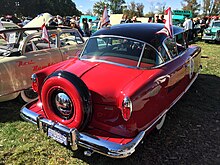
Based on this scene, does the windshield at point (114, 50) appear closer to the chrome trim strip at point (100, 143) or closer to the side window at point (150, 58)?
the side window at point (150, 58)

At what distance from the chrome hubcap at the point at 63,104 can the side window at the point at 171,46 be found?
1984 millimetres

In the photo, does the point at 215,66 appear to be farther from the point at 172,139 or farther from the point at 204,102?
the point at 172,139

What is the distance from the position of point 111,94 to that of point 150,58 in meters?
1.06

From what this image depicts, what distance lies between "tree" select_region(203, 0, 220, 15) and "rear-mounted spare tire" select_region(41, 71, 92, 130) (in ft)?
159

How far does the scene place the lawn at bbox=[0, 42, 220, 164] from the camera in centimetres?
308

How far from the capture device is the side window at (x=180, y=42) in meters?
4.53

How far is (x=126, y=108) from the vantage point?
2600mm

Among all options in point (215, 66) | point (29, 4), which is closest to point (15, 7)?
point (29, 4)

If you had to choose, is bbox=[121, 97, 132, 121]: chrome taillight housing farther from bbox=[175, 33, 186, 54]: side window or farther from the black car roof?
bbox=[175, 33, 186, 54]: side window

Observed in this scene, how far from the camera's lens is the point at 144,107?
9.19ft

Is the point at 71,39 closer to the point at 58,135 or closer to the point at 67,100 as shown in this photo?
the point at 67,100

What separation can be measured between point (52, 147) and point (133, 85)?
156cm

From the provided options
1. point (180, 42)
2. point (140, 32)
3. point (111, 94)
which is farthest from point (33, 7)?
point (111, 94)

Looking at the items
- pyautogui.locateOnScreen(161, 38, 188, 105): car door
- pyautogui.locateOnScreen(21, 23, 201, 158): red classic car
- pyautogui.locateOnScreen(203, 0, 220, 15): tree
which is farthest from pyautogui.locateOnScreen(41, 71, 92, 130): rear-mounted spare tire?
pyautogui.locateOnScreen(203, 0, 220, 15): tree
